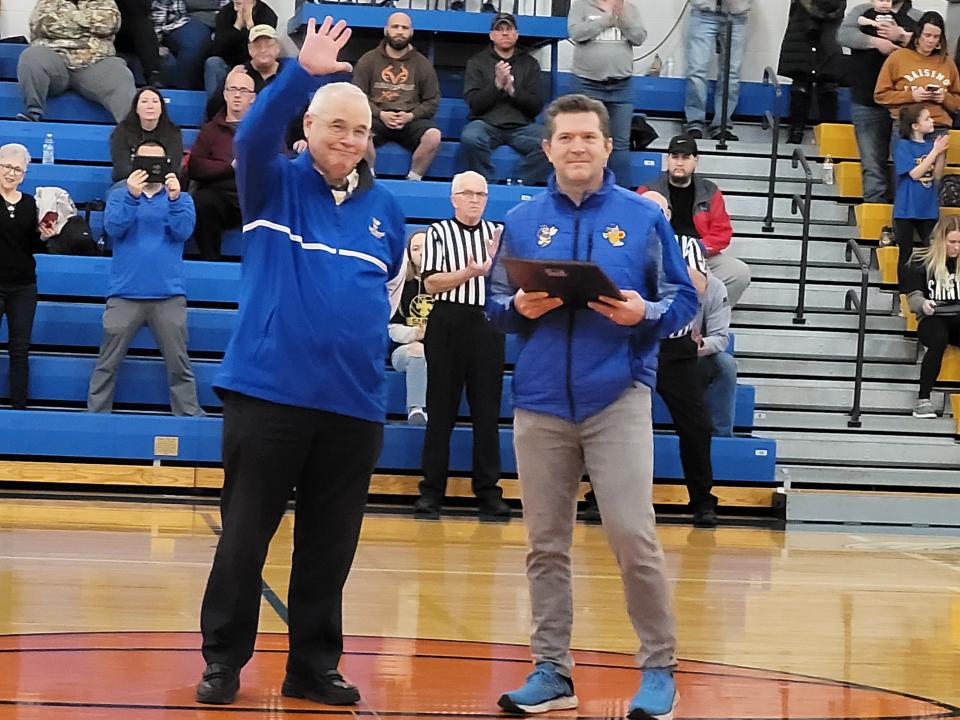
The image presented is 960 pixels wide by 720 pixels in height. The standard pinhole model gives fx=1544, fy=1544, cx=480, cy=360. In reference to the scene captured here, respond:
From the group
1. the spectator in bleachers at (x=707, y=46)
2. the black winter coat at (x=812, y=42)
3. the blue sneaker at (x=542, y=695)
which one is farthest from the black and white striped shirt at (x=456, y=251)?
the black winter coat at (x=812, y=42)

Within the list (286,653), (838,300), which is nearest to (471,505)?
(838,300)

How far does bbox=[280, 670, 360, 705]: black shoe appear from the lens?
4.29 meters

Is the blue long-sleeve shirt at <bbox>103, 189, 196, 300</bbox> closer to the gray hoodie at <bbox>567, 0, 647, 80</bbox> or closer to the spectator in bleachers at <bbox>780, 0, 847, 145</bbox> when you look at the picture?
the gray hoodie at <bbox>567, 0, 647, 80</bbox>

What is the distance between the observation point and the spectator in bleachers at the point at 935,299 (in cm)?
1113

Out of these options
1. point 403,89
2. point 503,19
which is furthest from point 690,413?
point 503,19

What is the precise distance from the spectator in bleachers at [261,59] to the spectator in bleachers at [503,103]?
1501mm

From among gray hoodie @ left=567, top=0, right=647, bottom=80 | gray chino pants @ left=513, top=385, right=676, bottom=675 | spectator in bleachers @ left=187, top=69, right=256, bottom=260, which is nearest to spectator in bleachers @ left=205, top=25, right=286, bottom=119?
spectator in bleachers @ left=187, top=69, right=256, bottom=260

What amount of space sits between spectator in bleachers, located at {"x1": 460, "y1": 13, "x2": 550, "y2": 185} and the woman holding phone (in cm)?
347

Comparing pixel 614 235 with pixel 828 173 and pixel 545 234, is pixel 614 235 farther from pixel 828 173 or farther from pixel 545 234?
pixel 828 173

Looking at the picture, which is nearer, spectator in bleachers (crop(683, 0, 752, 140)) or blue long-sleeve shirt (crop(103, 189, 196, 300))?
blue long-sleeve shirt (crop(103, 189, 196, 300))

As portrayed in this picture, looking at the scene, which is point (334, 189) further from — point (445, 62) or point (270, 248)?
point (445, 62)

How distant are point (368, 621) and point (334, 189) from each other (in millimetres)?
1979

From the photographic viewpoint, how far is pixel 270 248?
4.28 m

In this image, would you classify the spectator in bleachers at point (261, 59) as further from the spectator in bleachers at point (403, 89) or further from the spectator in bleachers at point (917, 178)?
the spectator in bleachers at point (917, 178)
